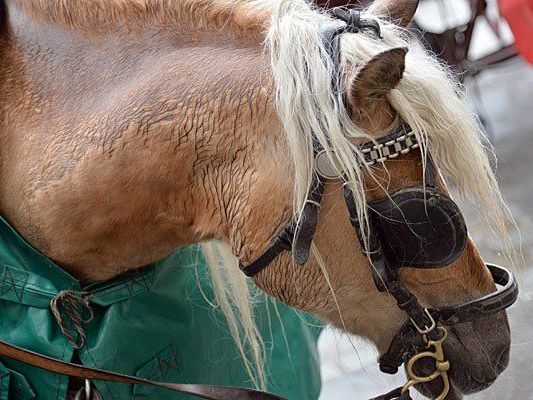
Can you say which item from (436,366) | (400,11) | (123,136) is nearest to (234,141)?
(123,136)

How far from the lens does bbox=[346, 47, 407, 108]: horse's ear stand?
33.2 inches

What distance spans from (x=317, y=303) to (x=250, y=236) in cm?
12

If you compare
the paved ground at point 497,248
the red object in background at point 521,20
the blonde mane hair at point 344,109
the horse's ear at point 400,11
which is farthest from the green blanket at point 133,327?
the red object in background at point 521,20

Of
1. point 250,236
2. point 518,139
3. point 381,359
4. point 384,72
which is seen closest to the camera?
point 384,72

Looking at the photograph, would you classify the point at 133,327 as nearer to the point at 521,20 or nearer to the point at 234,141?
Answer: the point at 234,141

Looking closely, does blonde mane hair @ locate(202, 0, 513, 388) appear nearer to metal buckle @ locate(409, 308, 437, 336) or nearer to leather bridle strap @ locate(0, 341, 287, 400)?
metal buckle @ locate(409, 308, 437, 336)

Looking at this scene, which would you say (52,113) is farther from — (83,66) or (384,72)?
(384,72)

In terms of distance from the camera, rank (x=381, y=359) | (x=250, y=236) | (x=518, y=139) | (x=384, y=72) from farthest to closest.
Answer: (x=518, y=139), (x=381, y=359), (x=250, y=236), (x=384, y=72)

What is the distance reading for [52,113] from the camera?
1.02 metres

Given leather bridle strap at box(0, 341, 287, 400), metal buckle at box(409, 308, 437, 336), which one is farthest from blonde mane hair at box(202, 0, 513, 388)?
leather bridle strap at box(0, 341, 287, 400)

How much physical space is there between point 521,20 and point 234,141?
5.83 feet

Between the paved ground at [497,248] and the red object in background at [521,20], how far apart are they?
34 centimetres

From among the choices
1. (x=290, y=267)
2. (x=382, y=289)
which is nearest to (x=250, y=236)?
(x=290, y=267)

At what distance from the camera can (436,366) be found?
41.3 inches
